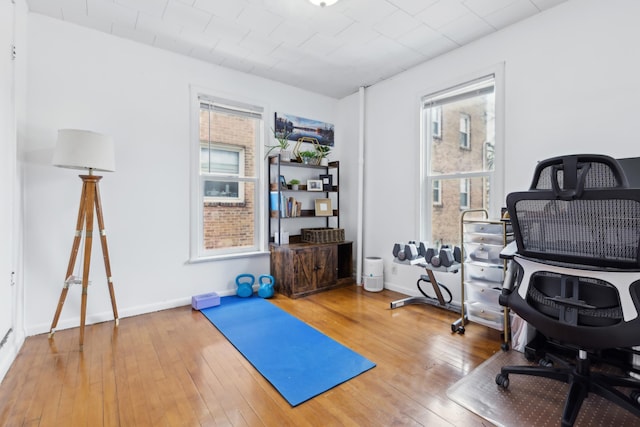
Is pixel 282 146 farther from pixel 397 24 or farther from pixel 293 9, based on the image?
pixel 397 24

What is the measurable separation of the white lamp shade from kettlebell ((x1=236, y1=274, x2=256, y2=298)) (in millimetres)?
1806

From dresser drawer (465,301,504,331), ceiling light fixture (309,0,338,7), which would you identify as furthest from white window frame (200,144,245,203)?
dresser drawer (465,301,504,331)

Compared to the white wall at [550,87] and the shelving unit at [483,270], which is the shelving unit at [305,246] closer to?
the white wall at [550,87]

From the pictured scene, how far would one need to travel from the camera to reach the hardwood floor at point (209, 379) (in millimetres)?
1582

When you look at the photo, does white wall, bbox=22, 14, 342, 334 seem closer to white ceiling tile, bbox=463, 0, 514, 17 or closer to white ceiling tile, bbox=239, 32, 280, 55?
white ceiling tile, bbox=239, 32, 280, 55

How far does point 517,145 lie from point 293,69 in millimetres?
2493

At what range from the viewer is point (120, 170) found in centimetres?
291

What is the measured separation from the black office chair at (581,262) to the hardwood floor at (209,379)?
2.04 feet

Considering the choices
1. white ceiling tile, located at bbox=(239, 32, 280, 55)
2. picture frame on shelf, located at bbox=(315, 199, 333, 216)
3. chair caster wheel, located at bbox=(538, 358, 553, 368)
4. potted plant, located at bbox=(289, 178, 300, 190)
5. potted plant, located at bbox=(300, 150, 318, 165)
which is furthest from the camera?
picture frame on shelf, located at bbox=(315, 199, 333, 216)

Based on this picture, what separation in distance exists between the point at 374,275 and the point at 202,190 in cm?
227

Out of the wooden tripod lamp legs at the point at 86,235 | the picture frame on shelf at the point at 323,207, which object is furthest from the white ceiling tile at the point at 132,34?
the picture frame on shelf at the point at 323,207

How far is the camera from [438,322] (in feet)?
→ 9.24

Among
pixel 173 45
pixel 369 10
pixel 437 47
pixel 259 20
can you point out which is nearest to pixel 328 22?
pixel 369 10

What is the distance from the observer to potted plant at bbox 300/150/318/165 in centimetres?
405
